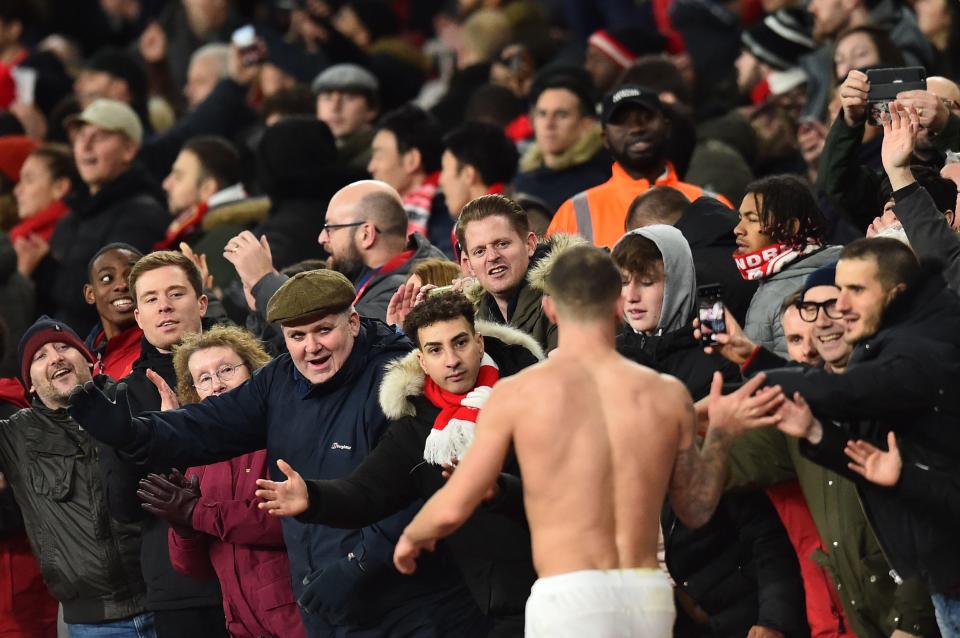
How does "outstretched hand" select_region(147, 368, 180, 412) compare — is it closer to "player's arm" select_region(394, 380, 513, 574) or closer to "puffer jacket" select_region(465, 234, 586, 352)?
"puffer jacket" select_region(465, 234, 586, 352)

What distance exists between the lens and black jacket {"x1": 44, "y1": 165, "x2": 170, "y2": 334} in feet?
35.5

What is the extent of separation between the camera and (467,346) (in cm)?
659

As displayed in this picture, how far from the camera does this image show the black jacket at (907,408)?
5.77 metres

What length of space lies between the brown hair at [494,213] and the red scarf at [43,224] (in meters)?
5.01

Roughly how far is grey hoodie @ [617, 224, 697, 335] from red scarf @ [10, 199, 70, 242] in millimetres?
5991

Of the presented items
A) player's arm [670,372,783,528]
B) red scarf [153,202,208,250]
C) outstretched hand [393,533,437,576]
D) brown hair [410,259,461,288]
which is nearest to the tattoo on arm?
player's arm [670,372,783,528]

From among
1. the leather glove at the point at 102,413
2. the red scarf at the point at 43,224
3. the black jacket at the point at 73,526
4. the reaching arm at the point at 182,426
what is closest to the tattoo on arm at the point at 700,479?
the reaching arm at the point at 182,426

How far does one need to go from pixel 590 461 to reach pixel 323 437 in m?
1.82

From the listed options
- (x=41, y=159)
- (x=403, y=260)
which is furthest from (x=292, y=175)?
(x=41, y=159)

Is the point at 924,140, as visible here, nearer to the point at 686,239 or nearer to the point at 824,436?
the point at 686,239

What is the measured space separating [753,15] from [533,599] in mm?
9467

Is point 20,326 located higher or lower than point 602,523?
lower

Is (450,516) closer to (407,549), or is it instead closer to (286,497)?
(407,549)

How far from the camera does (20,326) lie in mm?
10594
